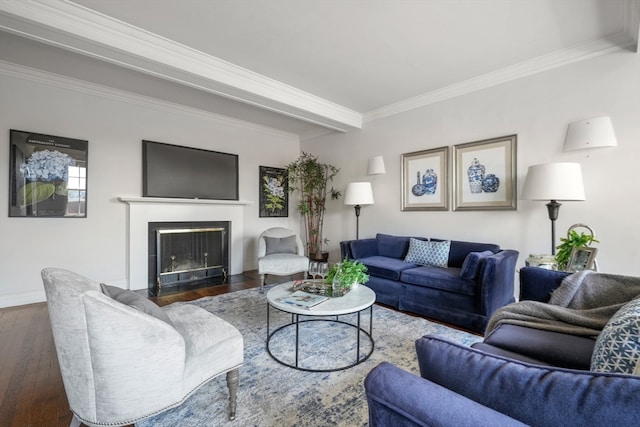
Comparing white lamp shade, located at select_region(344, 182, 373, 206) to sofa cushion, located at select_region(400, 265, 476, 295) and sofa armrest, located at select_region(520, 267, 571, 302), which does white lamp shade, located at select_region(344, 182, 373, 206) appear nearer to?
sofa cushion, located at select_region(400, 265, 476, 295)

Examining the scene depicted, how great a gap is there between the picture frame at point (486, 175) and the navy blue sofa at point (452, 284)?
0.52 metres

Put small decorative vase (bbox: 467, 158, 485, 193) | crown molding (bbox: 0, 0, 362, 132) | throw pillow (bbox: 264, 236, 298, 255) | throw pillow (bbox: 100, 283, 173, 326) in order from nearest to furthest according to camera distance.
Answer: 1. throw pillow (bbox: 100, 283, 173, 326)
2. crown molding (bbox: 0, 0, 362, 132)
3. small decorative vase (bbox: 467, 158, 485, 193)
4. throw pillow (bbox: 264, 236, 298, 255)

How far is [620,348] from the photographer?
0.86m

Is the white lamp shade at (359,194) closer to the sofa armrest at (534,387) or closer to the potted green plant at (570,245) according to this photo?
the potted green plant at (570,245)

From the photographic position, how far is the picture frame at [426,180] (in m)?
3.79

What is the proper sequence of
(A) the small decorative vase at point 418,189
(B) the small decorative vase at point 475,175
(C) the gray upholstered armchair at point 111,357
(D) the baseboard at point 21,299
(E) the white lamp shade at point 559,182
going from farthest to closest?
1. (A) the small decorative vase at point 418,189
2. (B) the small decorative vase at point 475,175
3. (D) the baseboard at point 21,299
4. (E) the white lamp shade at point 559,182
5. (C) the gray upholstered armchair at point 111,357

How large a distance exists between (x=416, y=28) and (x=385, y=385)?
2817 mm

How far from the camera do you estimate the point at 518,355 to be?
4.45ft

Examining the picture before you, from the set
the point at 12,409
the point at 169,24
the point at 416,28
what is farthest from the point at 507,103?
the point at 12,409

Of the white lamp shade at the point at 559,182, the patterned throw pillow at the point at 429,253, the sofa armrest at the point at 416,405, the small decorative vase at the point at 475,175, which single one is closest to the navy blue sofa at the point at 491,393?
the sofa armrest at the point at 416,405

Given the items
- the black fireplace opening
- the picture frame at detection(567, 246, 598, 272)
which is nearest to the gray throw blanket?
the picture frame at detection(567, 246, 598, 272)

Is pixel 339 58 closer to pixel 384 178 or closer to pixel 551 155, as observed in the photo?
pixel 384 178

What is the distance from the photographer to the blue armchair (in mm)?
559

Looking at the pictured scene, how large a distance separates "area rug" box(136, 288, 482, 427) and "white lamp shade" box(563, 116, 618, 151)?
2008 mm
